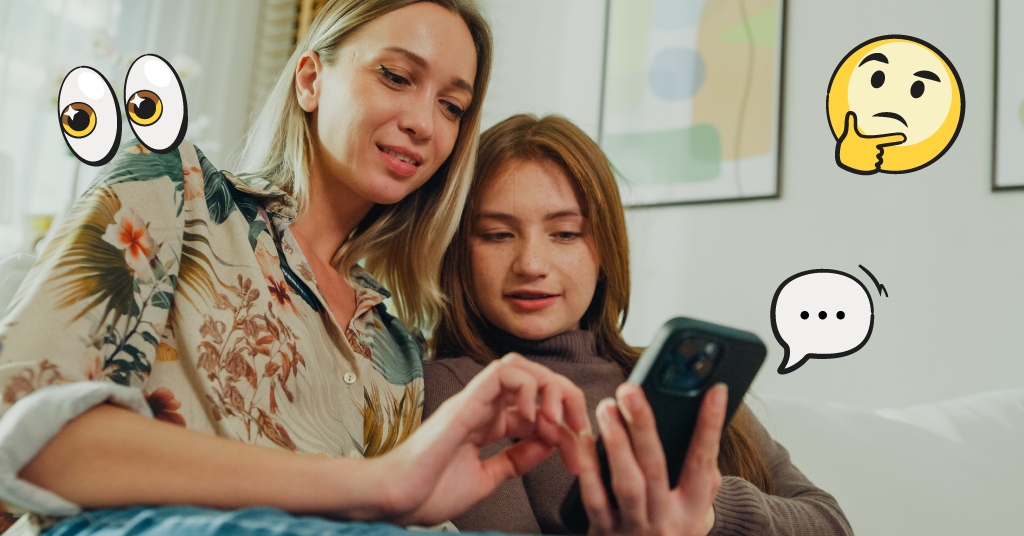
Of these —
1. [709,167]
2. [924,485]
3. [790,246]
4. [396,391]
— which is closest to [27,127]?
[396,391]

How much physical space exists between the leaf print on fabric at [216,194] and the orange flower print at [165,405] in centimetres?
22

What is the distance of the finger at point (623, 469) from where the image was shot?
0.55 metres

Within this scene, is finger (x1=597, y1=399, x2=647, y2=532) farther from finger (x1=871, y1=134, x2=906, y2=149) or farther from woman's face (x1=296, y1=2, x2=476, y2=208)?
finger (x1=871, y1=134, x2=906, y2=149)

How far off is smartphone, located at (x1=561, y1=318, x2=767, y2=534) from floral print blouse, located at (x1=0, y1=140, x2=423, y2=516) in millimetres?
393

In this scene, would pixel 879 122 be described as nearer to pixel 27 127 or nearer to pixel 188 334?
pixel 188 334

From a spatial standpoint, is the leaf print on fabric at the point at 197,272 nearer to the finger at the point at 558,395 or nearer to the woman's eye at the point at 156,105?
the woman's eye at the point at 156,105

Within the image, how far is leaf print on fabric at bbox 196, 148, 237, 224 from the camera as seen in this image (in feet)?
2.66

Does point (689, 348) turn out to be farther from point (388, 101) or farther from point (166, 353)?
point (388, 101)

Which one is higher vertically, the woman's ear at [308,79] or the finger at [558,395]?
the woman's ear at [308,79]

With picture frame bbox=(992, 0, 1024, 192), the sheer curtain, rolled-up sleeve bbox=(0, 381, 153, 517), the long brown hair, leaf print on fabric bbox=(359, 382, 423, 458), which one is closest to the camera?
rolled-up sleeve bbox=(0, 381, 153, 517)

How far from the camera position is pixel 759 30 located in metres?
1.89

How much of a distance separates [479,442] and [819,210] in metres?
1.47

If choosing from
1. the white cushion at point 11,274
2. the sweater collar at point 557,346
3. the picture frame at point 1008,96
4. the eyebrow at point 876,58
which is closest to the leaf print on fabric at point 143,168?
the white cushion at point 11,274

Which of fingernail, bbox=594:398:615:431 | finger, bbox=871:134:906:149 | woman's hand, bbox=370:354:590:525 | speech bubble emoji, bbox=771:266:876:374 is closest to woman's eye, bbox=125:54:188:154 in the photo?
woman's hand, bbox=370:354:590:525
